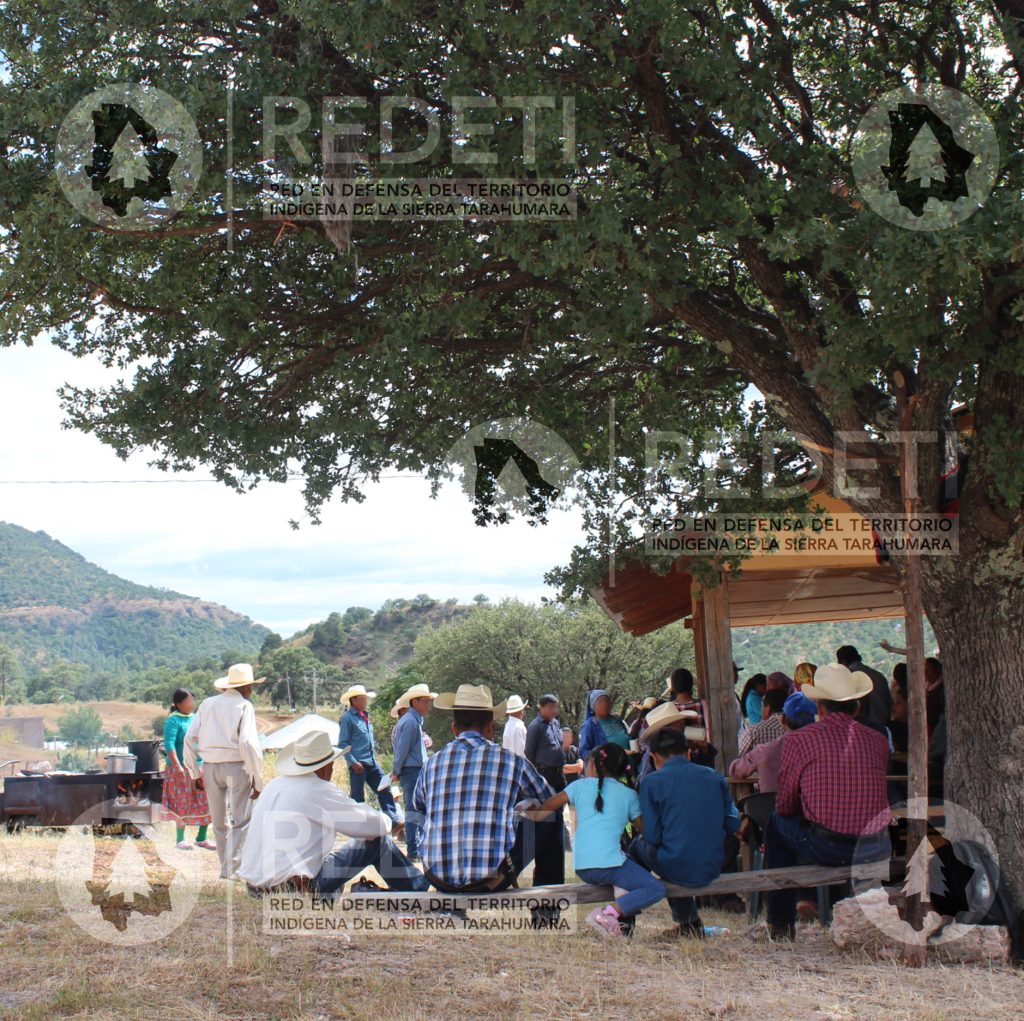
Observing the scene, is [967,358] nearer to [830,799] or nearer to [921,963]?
[830,799]

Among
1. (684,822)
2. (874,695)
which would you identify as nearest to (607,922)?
(684,822)

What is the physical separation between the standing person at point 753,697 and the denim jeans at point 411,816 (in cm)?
374

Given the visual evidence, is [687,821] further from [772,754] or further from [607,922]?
[772,754]

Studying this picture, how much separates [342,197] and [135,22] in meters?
1.72

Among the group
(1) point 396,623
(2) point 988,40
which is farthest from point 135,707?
(2) point 988,40

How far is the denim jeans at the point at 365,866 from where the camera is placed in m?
6.71

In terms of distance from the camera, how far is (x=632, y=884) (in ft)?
22.1

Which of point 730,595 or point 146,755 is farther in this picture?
point 730,595

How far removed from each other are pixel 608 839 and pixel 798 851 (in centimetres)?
141

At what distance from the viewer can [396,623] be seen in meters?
146

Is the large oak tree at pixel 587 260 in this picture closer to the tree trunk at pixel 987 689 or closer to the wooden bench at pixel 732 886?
the tree trunk at pixel 987 689

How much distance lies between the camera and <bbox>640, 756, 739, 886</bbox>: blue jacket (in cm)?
680

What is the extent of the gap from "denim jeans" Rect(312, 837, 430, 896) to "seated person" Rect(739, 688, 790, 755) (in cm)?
299

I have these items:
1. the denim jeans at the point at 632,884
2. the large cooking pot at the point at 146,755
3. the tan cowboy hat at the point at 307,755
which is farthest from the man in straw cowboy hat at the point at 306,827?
the large cooking pot at the point at 146,755
